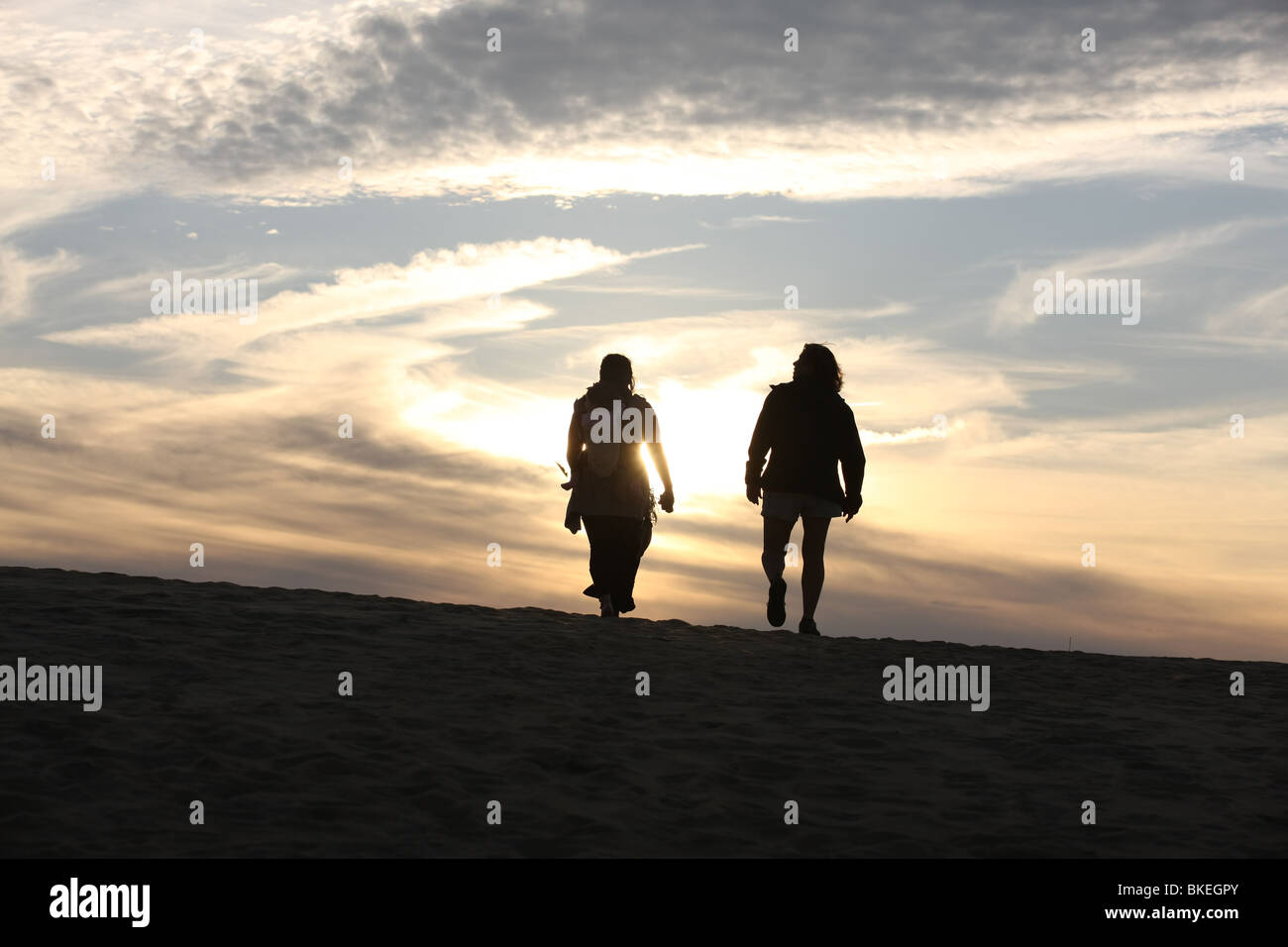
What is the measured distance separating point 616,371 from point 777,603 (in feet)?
8.33

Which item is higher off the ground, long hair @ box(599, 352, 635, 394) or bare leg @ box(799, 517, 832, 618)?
long hair @ box(599, 352, 635, 394)

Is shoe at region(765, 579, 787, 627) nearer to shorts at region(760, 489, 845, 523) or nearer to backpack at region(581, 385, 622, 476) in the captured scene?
shorts at region(760, 489, 845, 523)

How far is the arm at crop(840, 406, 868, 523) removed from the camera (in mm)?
12180

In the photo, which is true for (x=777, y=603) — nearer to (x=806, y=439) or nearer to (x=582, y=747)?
(x=806, y=439)

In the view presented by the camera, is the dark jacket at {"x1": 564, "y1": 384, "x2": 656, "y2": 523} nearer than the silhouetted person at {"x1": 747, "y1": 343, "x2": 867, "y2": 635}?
No

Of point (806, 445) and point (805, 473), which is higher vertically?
point (806, 445)

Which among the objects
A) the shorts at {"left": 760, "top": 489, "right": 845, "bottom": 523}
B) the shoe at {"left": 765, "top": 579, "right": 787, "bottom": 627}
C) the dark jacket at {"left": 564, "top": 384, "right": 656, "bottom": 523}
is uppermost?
the dark jacket at {"left": 564, "top": 384, "right": 656, "bottom": 523}

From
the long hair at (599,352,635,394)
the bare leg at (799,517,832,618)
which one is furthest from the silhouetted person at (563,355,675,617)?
the bare leg at (799,517,832,618)

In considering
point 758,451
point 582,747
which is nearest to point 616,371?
point 758,451

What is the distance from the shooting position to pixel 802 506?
12.0 metres

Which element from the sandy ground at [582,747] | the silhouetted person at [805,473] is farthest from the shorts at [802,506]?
the sandy ground at [582,747]

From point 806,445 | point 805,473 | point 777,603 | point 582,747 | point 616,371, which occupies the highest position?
point 616,371
